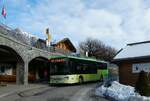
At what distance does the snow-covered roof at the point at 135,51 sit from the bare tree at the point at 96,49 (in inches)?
2387

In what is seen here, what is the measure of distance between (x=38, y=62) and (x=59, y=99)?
29.7 meters

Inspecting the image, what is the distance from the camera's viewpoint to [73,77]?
3381cm

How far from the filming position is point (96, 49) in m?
98.2

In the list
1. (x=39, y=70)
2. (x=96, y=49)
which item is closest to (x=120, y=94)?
(x=39, y=70)

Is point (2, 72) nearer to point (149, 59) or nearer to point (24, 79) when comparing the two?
point (24, 79)

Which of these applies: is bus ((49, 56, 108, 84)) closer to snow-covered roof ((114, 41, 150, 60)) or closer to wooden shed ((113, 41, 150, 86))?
snow-covered roof ((114, 41, 150, 60))

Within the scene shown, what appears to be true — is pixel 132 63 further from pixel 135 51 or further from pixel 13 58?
pixel 13 58

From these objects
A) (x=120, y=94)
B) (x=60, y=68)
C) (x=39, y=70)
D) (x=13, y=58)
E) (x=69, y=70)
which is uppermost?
(x=13, y=58)

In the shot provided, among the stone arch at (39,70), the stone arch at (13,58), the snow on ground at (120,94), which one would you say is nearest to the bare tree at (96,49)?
the stone arch at (39,70)

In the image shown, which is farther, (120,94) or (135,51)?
(135,51)

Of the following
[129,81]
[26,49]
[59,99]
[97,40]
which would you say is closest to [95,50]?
[97,40]

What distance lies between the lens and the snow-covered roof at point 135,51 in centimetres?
3027

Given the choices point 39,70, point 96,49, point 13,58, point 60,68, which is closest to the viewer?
point 60,68

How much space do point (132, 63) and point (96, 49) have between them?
223 ft
